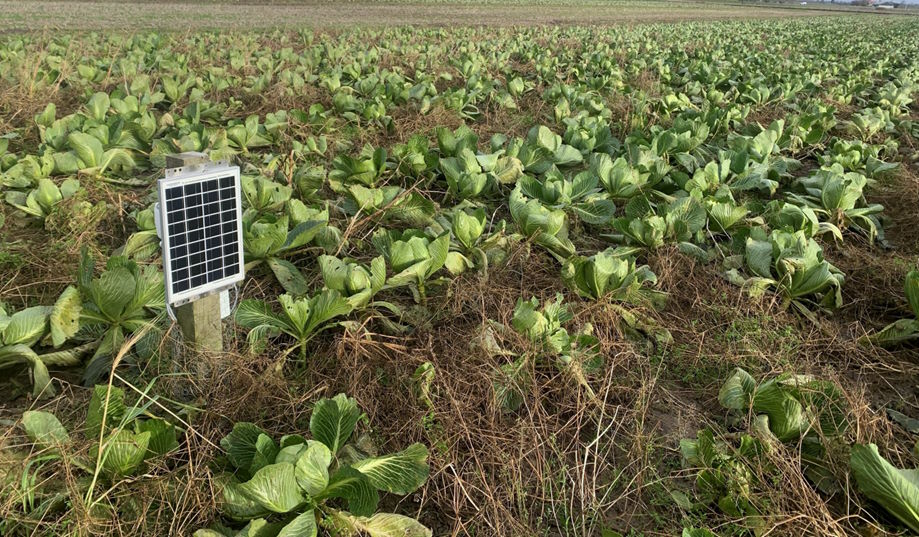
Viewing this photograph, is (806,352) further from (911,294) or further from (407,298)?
(407,298)

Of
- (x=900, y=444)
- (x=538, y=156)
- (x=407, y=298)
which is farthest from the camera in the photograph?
(x=538, y=156)

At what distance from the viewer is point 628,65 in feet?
32.2

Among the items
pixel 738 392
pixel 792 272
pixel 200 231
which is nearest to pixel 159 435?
pixel 200 231

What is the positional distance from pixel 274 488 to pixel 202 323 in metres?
0.67

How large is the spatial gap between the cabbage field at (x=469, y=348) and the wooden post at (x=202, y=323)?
6 cm

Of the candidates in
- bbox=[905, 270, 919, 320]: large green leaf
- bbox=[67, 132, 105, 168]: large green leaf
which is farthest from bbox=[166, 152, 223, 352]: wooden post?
bbox=[905, 270, 919, 320]: large green leaf

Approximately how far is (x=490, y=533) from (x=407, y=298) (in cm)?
125

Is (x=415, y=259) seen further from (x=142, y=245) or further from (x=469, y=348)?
(x=142, y=245)

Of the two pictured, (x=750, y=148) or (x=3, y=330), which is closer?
(x=3, y=330)

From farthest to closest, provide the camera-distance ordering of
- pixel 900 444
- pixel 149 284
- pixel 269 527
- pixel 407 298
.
Result: pixel 407 298, pixel 149 284, pixel 900 444, pixel 269 527

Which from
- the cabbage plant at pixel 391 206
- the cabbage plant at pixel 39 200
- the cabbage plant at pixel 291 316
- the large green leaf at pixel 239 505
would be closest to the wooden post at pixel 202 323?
the cabbage plant at pixel 291 316

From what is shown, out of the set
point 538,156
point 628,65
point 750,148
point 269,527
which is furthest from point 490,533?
point 628,65

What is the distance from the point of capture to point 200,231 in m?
1.79

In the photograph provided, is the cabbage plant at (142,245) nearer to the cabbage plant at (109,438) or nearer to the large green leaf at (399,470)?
the cabbage plant at (109,438)
